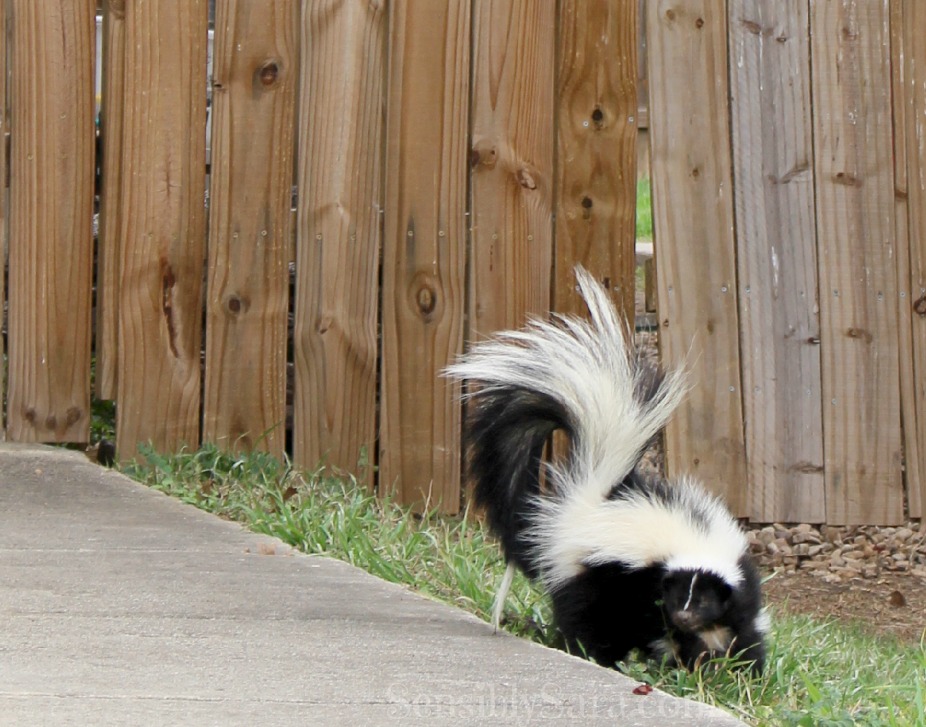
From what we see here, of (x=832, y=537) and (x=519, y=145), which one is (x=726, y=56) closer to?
(x=519, y=145)

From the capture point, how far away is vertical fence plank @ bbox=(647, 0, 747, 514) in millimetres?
5254

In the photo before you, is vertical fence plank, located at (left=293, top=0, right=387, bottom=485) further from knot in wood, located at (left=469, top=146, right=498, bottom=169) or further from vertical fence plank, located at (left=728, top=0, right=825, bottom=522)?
vertical fence plank, located at (left=728, top=0, right=825, bottom=522)

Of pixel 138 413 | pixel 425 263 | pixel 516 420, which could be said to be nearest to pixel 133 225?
pixel 138 413

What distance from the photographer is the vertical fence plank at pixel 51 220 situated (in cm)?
507

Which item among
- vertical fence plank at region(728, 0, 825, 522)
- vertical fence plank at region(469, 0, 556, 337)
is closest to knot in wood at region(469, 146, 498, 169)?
vertical fence plank at region(469, 0, 556, 337)

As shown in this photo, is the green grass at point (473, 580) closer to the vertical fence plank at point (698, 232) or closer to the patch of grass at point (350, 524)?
the patch of grass at point (350, 524)

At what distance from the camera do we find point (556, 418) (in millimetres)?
4121

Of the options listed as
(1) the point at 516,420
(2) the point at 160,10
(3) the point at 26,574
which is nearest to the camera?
(3) the point at 26,574

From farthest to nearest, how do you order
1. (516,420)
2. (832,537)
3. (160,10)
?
(832,537) < (160,10) < (516,420)

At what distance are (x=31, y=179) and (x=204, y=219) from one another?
25.7 inches

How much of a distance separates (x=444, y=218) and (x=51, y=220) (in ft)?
4.86

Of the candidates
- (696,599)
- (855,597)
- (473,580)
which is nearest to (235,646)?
(473,580)

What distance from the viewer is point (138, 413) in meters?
5.20

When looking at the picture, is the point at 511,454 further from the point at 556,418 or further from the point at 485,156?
the point at 485,156
